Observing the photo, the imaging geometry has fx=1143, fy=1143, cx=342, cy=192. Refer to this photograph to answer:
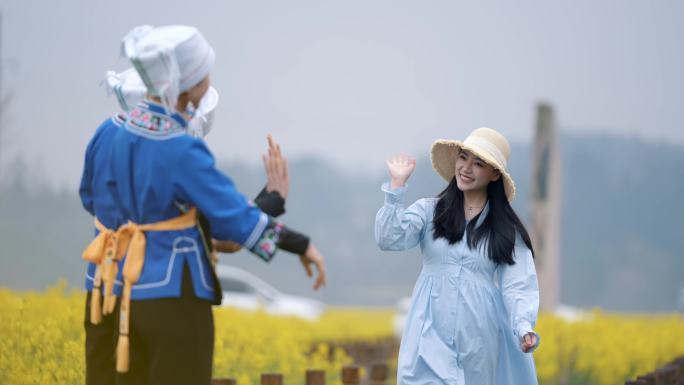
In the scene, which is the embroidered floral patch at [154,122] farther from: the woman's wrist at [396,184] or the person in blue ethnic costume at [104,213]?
the woman's wrist at [396,184]

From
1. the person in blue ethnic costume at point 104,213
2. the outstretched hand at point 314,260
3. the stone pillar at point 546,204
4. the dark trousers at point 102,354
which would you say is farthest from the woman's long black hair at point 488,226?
the stone pillar at point 546,204

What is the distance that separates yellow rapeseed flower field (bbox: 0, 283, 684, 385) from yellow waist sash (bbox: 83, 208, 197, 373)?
1.43 m

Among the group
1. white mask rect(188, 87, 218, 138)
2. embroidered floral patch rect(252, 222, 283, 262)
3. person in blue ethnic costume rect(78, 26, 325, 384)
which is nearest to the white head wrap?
person in blue ethnic costume rect(78, 26, 325, 384)

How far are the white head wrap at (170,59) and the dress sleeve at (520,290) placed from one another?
6.03ft

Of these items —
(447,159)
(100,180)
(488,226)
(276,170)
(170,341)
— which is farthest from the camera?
(447,159)

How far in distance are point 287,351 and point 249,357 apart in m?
0.72

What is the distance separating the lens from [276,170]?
405 centimetres

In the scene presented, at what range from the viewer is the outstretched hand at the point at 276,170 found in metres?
4.04

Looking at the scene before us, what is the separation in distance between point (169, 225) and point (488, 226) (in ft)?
6.08

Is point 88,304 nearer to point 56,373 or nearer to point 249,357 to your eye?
point 56,373

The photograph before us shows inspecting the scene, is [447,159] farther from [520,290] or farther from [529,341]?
[529,341]

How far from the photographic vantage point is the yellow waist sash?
368cm

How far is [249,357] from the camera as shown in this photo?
716 cm

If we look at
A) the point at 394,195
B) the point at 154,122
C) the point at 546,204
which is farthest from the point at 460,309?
the point at 546,204
